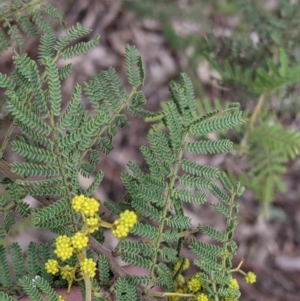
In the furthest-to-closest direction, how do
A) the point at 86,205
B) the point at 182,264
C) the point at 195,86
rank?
the point at 195,86, the point at 182,264, the point at 86,205

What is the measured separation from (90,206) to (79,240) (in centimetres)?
6

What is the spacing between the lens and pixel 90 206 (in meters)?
0.80

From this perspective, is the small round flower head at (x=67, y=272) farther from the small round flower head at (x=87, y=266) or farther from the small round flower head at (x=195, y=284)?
the small round flower head at (x=195, y=284)

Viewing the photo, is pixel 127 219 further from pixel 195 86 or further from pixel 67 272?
pixel 195 86

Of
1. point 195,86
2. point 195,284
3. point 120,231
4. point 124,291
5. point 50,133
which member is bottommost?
point 195,86

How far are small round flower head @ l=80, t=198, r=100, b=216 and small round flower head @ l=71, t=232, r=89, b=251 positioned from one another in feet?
0.15

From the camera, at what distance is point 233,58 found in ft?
5.89

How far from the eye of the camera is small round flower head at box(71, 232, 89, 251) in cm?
82

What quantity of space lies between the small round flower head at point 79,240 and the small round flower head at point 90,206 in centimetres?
4

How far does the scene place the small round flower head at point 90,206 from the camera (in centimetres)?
80

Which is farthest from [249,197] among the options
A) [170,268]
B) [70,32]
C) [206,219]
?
[70,32]

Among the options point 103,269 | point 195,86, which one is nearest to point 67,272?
point 103,269

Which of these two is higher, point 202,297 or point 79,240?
point 79,240

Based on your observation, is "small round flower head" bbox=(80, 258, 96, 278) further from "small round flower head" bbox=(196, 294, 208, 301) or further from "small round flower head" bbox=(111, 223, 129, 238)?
"small round flower head" bbox=(196, 294, 208, 301)
